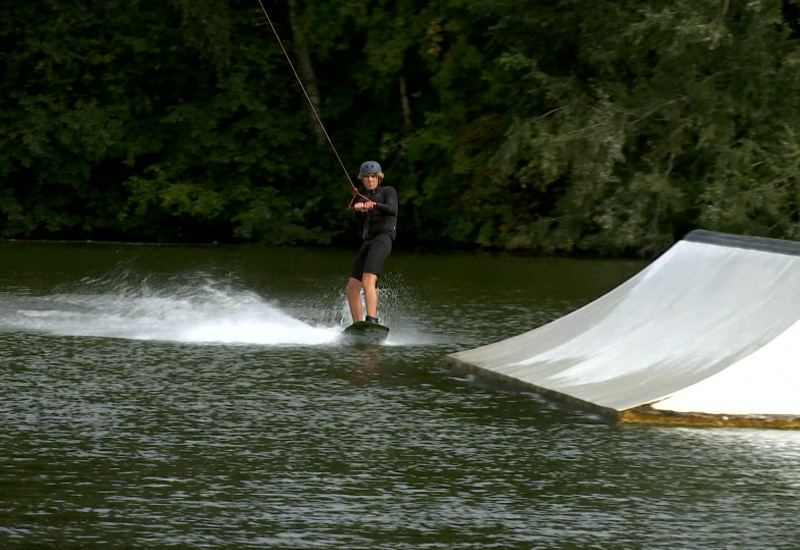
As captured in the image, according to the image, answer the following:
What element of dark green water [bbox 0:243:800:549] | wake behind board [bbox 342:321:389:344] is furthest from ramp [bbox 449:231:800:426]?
wake behind board [bbox 342:321:389:344]

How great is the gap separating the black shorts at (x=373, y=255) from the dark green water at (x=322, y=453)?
66 cm

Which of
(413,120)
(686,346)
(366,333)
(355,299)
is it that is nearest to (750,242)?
(686,346)

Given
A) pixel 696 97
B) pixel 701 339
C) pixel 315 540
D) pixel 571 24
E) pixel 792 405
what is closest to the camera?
pixel 315 540

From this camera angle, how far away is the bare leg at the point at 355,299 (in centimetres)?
1521

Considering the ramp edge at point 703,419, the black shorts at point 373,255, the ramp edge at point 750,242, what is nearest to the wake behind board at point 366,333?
the black shorts at point 373,255

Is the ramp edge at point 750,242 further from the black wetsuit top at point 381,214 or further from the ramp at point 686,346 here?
the black wetsuit top at point 381,214

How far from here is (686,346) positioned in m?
11.5

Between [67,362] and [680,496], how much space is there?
20.7ft

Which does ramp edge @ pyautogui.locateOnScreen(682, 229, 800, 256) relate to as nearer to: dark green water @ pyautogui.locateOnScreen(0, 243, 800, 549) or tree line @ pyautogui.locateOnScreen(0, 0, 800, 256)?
dark green water @ pyautogui.locateOnScreen(0, 243, 800, 549)

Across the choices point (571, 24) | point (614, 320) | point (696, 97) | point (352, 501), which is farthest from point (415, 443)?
point (571, 24)

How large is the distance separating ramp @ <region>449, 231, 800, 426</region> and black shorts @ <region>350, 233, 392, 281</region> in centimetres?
208

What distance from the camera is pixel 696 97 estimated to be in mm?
28297

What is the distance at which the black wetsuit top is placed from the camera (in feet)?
50.7

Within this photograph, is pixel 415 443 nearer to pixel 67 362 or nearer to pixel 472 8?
pixel 67 362
